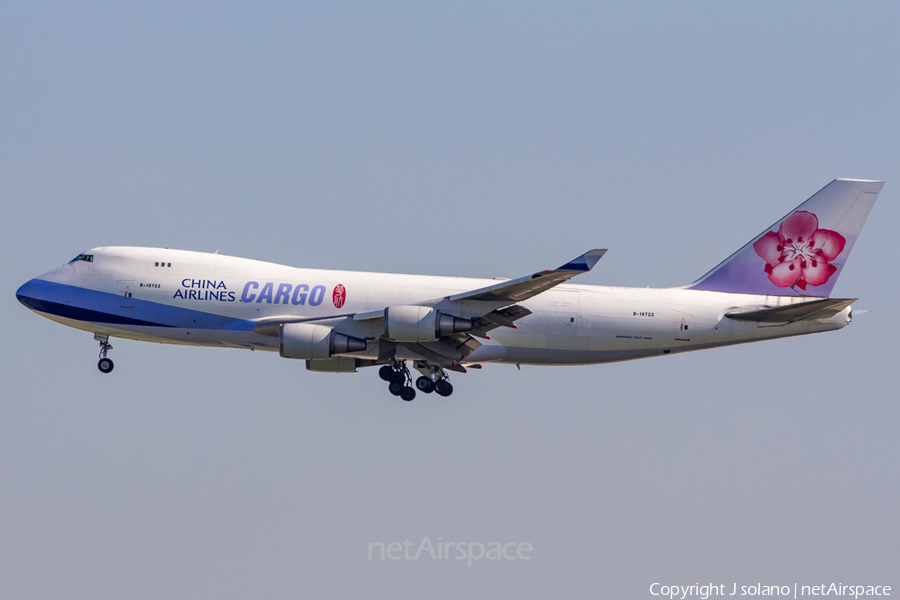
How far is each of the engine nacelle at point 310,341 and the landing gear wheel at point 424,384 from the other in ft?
12.7

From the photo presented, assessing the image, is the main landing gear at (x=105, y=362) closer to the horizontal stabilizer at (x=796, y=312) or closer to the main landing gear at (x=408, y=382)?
the main landing gear at (x=408, y=382)

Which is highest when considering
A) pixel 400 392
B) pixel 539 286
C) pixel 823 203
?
pixel 823 203

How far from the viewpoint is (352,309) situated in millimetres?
37875

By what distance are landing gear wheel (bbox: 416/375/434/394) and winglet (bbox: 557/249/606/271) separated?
31.4 feet

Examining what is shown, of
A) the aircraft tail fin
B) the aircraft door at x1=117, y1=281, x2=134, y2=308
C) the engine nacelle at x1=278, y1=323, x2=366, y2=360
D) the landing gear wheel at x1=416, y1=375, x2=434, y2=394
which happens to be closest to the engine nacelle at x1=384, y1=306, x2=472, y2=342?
the engine nacelle at x1=278, y1=323, x2=366, y2=360

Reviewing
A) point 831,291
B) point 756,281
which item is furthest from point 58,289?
Result: point 831,291

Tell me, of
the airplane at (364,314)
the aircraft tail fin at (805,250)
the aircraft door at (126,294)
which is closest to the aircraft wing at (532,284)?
the airplane at (364,314)

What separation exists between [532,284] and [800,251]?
12.7m

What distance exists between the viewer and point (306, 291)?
38.2m

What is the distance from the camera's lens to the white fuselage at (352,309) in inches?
1492

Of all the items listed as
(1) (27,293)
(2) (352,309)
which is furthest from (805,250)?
(1) (27,293)

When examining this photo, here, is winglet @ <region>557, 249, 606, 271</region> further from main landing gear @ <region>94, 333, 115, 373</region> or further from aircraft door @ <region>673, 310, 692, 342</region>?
main landing gear @ <region>94, 333, 115, 373</region>

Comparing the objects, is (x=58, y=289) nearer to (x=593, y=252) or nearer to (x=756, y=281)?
(x=593, y=252)

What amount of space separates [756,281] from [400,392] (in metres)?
14.1
